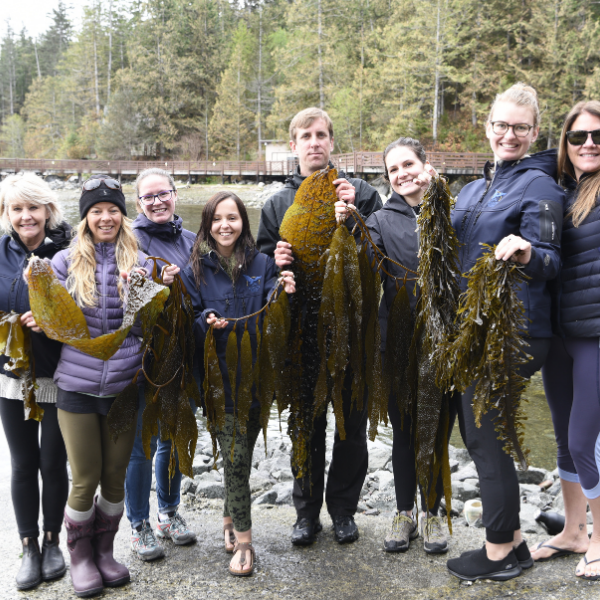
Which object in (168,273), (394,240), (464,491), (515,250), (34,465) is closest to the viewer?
(515,250)

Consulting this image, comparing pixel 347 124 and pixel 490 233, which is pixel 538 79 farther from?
pixel 490 233

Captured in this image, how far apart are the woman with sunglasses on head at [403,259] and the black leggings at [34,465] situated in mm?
1830

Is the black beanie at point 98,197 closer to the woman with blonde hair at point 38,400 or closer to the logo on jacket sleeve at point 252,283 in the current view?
the woman with blonde hair at point 38,400

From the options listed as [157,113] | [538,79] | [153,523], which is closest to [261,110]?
[157,113]

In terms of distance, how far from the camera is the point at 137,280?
251 centimetres

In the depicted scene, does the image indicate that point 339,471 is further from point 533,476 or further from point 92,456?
point 533,476

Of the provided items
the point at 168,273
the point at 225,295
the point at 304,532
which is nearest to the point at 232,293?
the point at 225,295

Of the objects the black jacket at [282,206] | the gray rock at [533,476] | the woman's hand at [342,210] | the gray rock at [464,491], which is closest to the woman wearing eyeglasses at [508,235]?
the woman's hand at [342,210]

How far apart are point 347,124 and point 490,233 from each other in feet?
128

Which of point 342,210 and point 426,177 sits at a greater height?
point 426,177

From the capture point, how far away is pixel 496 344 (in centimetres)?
222

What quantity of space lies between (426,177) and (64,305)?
1.94 m

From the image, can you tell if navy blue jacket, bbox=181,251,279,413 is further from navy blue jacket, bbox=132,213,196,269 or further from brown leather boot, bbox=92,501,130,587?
brown leather boot, bbox=92,501,130,587

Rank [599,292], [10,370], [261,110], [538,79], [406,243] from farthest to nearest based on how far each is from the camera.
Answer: [261,110], [538,79], [406,243], [10,370], [599,292]
